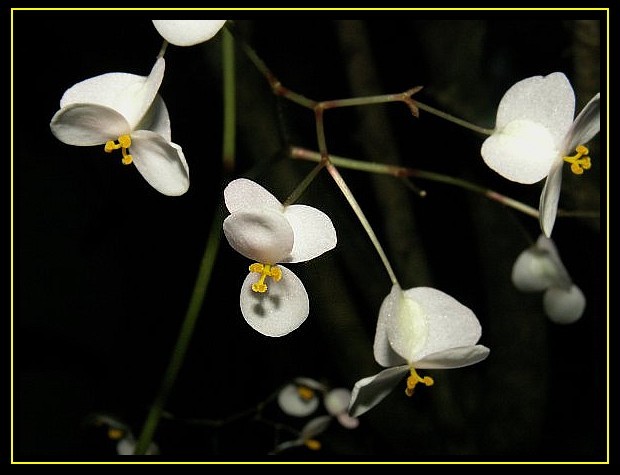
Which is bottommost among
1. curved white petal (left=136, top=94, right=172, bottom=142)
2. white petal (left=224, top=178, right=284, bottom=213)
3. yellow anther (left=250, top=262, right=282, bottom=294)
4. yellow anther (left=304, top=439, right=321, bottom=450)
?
yellow anther (left=304, top=439, right=321, bottom=450)

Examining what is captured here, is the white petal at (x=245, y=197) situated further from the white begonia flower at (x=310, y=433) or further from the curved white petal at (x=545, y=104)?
the white begonia flower at (x=310, y=433)

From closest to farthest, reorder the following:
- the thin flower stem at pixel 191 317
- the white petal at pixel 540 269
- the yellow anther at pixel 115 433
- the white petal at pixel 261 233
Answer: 1. the white petal at pixel 261 233
2. the thin flower stem at pixel 191 317
3. the white petal at pixel 540 269
4. the yellow anther at pixel 115 433

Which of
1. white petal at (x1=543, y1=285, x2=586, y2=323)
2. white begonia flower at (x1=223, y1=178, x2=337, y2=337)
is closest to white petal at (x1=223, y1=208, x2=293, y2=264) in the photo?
white begonia flower at (x1=223, y1=178, x2=337, y2=337)

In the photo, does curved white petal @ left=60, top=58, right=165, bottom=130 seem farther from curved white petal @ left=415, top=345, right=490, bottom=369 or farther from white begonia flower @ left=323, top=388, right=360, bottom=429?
white begonia flower @ left=323, top=388, right=360, bottom=429

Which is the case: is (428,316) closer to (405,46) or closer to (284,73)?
(284,73)

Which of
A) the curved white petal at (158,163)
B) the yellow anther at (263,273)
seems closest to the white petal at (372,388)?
the yellow anther at (263,273)

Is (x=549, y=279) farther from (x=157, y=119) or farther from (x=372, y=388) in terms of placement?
(x=157, y=119)

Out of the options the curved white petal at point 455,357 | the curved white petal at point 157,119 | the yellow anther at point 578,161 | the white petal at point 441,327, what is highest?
the curved white petal at point 157,119

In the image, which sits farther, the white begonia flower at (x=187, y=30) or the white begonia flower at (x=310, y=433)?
the white begonia flower at (x=310, y=433)
